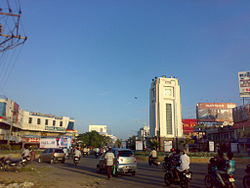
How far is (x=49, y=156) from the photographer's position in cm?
2414

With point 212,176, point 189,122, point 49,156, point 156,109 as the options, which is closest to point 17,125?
point 49,156

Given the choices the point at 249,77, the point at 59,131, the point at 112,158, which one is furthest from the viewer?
the point at 59,131

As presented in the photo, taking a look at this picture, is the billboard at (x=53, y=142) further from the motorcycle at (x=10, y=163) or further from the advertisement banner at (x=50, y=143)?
the motorcycle at (x=10, y=163)

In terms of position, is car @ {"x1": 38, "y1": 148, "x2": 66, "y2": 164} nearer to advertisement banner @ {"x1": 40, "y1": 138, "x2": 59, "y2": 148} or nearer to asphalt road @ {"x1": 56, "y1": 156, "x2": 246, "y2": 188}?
asphalt road @ {"x1": 56, "y1": 156, "x2": 246, "y2": 188}

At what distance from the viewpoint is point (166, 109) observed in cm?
8556

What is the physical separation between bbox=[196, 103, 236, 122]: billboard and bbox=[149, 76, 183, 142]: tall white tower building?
10143 millimetres

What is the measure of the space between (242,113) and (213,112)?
1820cm

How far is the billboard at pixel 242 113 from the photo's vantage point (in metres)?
56.2

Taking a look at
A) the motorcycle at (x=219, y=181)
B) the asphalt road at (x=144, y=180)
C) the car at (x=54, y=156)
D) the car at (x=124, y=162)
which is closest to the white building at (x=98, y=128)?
the car at (x=54, y=156)

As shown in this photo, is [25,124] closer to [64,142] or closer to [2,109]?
[2,109]

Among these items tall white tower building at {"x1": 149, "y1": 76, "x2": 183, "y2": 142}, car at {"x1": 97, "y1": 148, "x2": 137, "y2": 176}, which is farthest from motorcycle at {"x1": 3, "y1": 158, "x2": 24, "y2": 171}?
tall white tower building at {"x1": 149, "y1": 76, "x2": 183, "y2": 142}

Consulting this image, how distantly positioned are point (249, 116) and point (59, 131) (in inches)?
2012

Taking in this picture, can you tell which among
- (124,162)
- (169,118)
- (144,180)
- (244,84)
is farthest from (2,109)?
(169,118)

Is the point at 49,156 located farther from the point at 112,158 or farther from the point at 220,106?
the point at 220,106
